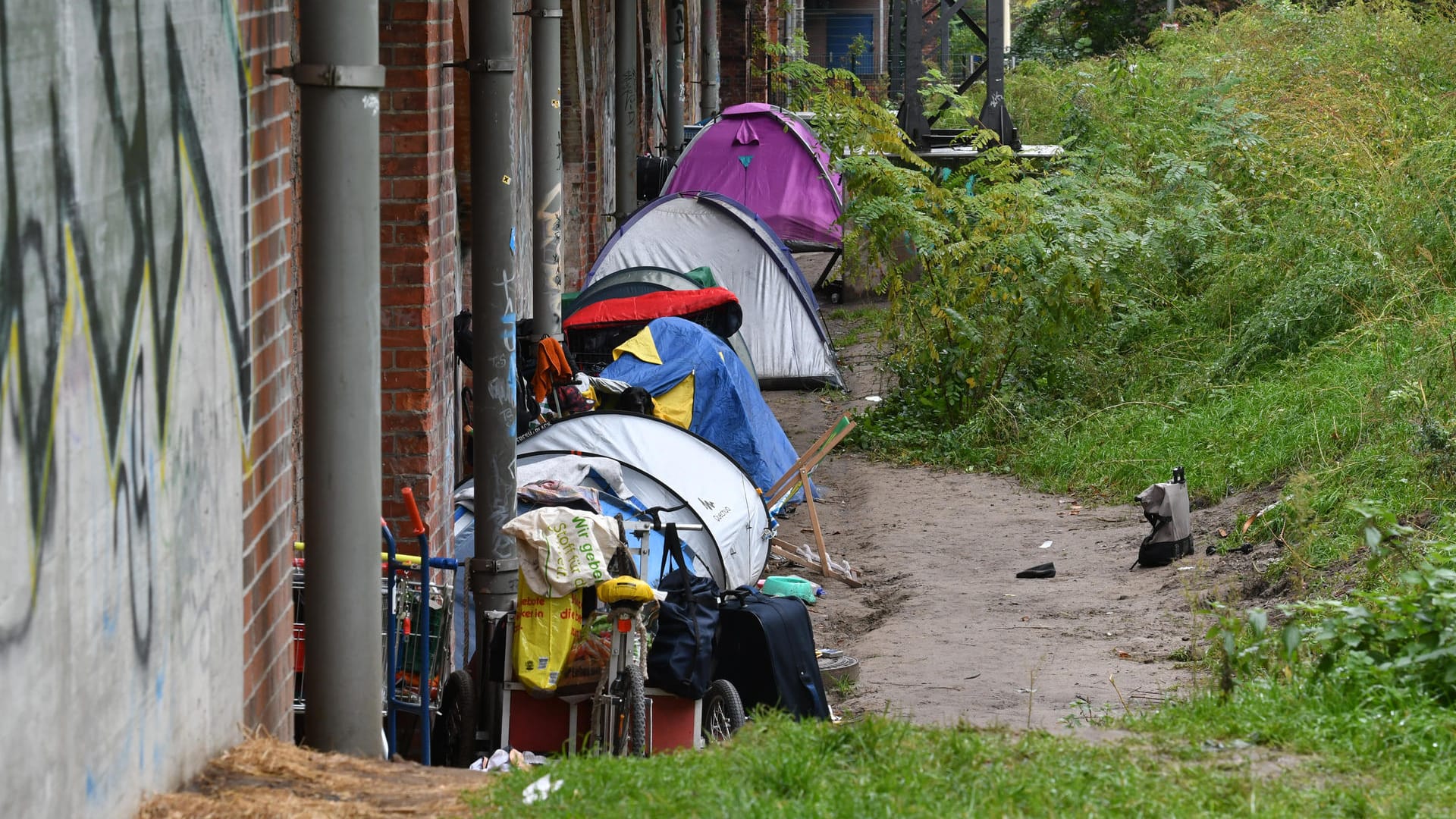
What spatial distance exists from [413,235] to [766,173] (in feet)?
36.0

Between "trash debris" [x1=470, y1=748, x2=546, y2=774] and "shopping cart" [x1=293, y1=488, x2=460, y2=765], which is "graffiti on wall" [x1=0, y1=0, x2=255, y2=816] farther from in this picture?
"trash debris" [x1=470, y1=748, x2=546, y2=774]

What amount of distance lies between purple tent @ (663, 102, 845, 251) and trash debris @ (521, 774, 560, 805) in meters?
13.1

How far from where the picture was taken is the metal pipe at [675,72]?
1806 centimetres

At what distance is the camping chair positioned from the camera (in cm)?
853

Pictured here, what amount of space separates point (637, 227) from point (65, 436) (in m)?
11.0

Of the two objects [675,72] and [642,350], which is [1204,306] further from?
[675,72]

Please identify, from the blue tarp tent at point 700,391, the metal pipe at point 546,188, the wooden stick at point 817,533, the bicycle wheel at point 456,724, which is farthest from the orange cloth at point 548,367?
the bicycle wheel at point 456,724

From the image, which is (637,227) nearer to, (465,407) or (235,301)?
(465,407)

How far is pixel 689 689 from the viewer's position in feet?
17.8

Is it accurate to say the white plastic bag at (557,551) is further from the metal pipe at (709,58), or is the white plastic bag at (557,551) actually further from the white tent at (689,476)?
the metal pipe at (709,58)

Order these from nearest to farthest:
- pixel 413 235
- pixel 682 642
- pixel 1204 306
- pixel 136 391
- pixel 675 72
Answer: pixel 136 391
pixel 682 642
pixel 413 235
pixel 1204 306
pixel 675 72

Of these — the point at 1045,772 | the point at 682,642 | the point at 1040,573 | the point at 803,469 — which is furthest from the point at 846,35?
the point at 1045,772

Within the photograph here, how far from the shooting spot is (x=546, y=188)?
24.9ft

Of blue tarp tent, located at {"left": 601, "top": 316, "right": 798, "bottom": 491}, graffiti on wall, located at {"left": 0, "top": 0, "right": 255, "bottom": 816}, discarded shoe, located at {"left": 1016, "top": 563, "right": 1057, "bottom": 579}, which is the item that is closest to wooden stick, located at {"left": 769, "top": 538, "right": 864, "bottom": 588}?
blue tarp tent, located at {"left": 601, "top": 316, "right": 798, "bottom": 491}
